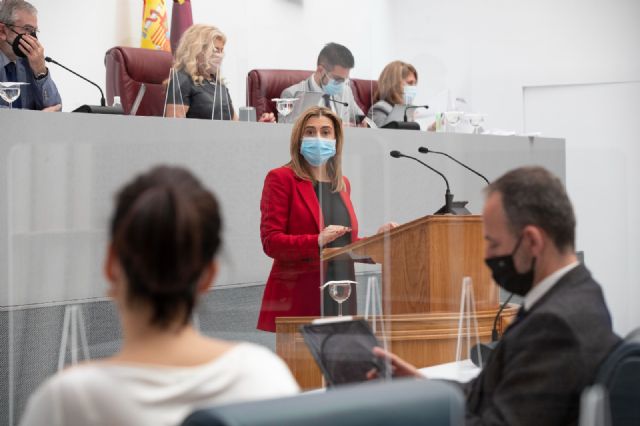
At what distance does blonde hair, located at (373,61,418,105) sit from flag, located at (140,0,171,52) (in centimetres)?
325

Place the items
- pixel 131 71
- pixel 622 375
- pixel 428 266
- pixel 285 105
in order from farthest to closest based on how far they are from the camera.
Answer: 1. pixel 131 71
2. pixel 285 105
3. pixel 428 266
4. pixel 622 375

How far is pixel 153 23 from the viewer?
6.95 meters

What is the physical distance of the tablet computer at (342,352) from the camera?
2.40 metres

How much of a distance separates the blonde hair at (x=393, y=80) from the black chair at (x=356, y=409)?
7.32 feet

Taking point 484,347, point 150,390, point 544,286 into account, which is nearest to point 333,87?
point 484,347

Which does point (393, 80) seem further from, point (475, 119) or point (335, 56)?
point (335, 56)

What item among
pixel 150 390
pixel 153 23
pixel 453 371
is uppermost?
pixel 153 23

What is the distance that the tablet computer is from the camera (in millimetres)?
2396

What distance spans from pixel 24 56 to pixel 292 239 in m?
1.70

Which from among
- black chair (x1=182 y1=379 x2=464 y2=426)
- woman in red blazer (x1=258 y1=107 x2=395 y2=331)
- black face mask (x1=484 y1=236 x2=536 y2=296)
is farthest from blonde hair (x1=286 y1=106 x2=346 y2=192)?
black chair (x1=182 y1=379 x2=464 y2=426)

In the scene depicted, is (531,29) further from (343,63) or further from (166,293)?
(166,293)

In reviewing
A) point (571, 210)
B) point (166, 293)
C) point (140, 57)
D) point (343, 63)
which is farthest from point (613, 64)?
point (140, 57)

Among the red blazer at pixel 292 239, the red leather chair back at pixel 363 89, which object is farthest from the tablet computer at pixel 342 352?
the red leather chair back at pixel 363 89

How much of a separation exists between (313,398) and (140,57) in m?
4.63
